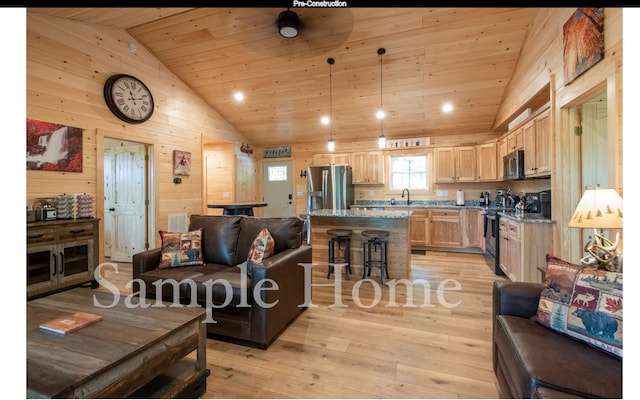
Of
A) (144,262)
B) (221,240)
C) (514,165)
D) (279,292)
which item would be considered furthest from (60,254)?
(514,165)

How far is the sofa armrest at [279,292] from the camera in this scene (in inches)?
86.4

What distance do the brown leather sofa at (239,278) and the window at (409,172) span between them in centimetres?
436

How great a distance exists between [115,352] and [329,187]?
531 centimetres

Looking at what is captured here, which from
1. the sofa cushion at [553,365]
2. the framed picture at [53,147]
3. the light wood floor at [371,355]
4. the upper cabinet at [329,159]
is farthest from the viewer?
the upper cabinet at [329,159]

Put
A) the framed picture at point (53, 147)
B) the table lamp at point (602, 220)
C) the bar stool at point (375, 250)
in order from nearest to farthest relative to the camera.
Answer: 1. the table lamp at point (602, 220)
2. the framed picture at point (53, 147)
3. the bar stool at point (375, 250)

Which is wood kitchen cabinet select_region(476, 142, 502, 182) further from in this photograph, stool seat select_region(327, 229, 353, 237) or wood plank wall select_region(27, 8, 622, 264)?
stool seat select_region(327, 229, 353, 237)

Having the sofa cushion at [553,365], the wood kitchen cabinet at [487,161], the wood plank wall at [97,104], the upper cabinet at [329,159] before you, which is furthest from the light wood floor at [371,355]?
the upper cabinet at [329,159]

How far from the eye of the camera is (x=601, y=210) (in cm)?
167

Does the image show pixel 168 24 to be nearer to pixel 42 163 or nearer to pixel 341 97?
pixel 42 163

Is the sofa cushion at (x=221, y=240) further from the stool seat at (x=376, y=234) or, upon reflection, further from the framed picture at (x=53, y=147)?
the framed picture at (x=53, y=147)

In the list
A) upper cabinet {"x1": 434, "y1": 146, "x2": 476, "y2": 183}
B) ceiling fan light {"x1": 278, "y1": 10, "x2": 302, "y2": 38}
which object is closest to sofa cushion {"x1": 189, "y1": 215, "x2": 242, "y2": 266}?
ceiling fan light {"x1": 278, "y1": 10, "x2": 302, "y2": 38}

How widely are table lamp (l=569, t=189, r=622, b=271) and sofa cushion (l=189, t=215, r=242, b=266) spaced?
107 inches

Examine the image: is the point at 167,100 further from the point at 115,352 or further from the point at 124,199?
the point at 115,352

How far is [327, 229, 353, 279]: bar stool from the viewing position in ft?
13.3
